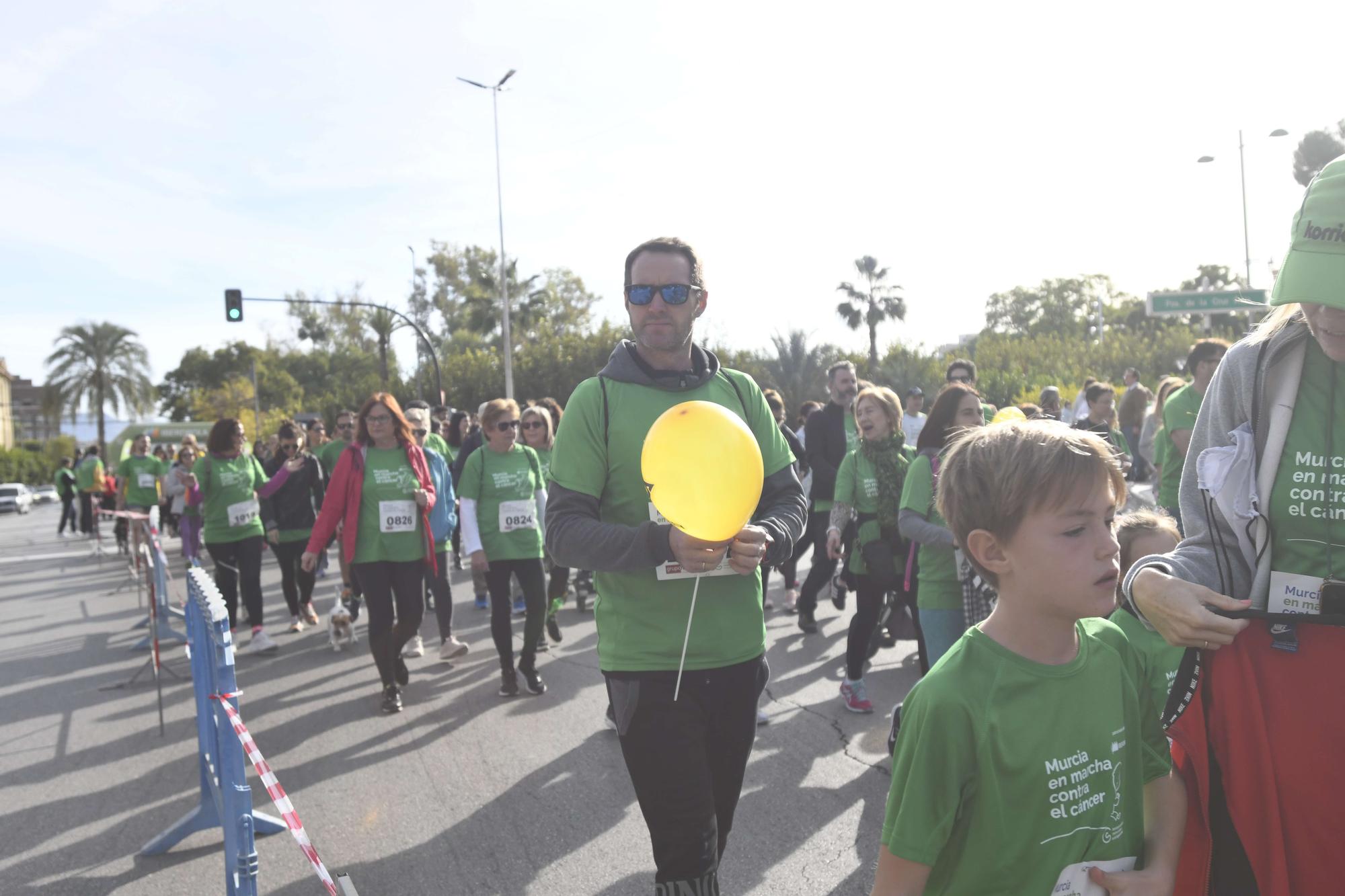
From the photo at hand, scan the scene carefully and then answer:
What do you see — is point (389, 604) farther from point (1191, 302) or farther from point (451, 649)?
point (1191, 302)

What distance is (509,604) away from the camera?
6.86m

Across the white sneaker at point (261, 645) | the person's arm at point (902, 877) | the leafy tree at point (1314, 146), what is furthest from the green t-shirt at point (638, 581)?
the leafy tree at point (1314, 146)

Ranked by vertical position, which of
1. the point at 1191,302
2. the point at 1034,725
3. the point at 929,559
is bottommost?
the point at 929,559

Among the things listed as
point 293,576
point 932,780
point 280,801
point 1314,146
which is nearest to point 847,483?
point 280,801

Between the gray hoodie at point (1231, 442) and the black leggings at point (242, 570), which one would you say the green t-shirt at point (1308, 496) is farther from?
the black leggings at point (242, 570)

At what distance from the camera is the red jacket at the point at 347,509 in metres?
6.54

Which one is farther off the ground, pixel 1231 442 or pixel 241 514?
pixel 1231 442

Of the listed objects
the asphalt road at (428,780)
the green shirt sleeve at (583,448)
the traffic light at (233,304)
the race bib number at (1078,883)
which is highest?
the traffic light at (233,304)

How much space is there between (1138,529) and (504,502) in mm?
4694

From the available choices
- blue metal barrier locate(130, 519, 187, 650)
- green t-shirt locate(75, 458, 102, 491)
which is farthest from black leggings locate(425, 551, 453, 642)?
green t-shirt locate(75, 458, 102, 491)

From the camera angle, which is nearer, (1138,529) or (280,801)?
(280,801)

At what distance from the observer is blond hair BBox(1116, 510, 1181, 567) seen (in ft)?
10.2

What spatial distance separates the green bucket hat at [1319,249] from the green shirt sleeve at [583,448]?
5.44ft

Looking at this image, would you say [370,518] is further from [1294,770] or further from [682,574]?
[1294,770]
